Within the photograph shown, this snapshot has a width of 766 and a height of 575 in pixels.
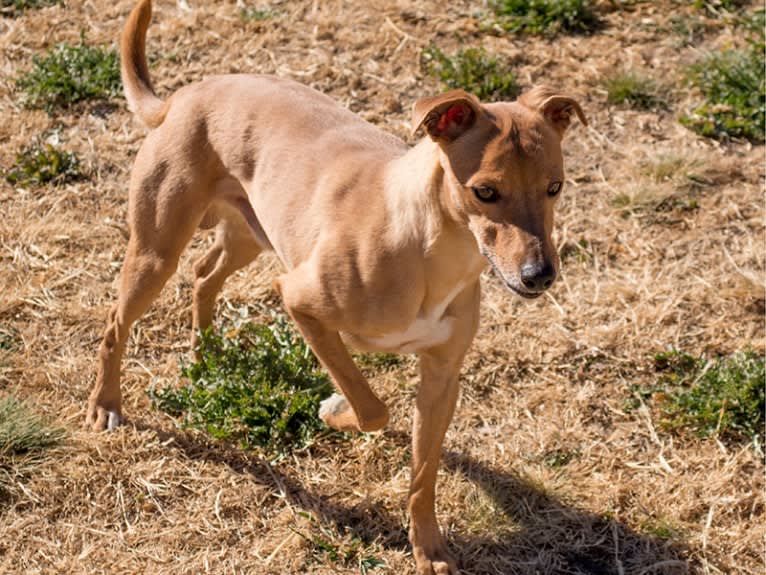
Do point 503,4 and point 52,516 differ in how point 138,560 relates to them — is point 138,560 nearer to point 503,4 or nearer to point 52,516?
point 52,516

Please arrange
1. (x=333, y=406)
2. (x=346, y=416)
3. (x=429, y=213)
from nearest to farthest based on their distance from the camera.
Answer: (x=429, y=213), (x=346, y=416), (x=333, y=406)

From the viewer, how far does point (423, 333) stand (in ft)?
15.0

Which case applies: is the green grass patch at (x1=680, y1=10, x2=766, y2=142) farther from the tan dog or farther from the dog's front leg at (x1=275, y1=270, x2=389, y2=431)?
the dog's front leg at (x1=275, y1=270, x2=389, y2=431)

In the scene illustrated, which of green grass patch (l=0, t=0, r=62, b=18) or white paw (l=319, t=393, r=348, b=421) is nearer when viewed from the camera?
white paw (l=319, t=393, r=348, b=421)

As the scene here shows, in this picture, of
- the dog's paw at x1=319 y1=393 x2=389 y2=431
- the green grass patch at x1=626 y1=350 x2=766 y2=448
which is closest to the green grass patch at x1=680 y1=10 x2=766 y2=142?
the green grass patch at x1=626 y1=350 x2=766 y2=448

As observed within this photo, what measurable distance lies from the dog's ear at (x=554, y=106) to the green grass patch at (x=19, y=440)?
2.72 metres

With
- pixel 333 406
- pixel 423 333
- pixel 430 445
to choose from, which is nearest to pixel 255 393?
pixel 333 406

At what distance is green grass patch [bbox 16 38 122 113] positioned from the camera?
772 cm

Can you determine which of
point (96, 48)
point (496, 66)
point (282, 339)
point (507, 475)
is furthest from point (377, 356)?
point (96, 48)

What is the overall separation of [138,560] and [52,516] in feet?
1.54

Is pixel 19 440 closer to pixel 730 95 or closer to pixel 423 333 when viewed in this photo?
pixel 423 333

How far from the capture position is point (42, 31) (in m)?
8.38

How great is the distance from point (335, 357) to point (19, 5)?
5.30m

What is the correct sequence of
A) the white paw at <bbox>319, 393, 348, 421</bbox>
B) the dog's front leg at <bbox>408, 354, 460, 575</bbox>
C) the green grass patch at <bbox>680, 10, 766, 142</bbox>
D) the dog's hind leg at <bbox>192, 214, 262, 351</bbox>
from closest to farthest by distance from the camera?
the dog's front leg at <bbox>408, 354, 460, 575</bbox> → the white paw at <bbox>319, 393, 348, 421</bbox> → the dog's hind leg at <bbox>192, 214, 262, 351</bbox> → the green grass patch at <bbox>680, 10, 766, 142</bbox>
